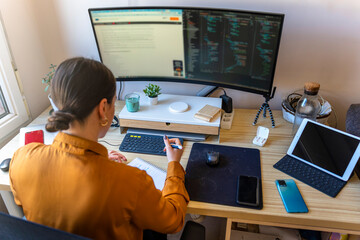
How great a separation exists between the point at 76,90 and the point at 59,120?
10 cm

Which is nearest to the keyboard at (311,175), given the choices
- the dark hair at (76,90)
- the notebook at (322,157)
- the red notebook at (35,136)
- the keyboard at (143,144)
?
the notebook at (322,157)

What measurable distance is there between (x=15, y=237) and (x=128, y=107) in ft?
2.73

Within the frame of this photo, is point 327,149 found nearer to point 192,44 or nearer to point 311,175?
point 311,175

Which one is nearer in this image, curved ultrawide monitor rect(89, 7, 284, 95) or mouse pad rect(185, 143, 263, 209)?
mouse pad rect(185, 143, 263, 209)

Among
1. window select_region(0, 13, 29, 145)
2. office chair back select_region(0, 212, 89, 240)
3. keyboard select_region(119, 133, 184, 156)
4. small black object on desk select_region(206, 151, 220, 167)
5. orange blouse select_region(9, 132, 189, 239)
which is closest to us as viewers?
office chair back select_region(0, 212, 89, 240)

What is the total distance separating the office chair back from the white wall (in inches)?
45.7

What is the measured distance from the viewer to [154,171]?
3.82 ft

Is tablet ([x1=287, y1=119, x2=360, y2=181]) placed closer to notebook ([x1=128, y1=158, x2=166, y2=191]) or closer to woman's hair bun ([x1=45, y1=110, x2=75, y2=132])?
notebook ([x1=128, y1=158, x2=166, y2=191])

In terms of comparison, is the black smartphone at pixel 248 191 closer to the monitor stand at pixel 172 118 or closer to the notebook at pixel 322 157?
the notebook at pixel 322 157

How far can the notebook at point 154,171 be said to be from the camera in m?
1.10

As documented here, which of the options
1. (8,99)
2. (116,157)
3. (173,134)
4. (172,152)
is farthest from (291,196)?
(8,99)

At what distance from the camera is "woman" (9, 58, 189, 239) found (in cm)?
73

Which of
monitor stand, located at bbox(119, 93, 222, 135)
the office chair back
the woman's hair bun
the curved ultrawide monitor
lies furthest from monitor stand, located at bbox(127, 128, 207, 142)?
the office chair back

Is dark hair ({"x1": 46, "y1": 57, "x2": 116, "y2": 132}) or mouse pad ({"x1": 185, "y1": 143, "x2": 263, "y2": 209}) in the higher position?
dark hair ({"x1": 46, "y1": 57, "x2": 116, "y2": 132})
